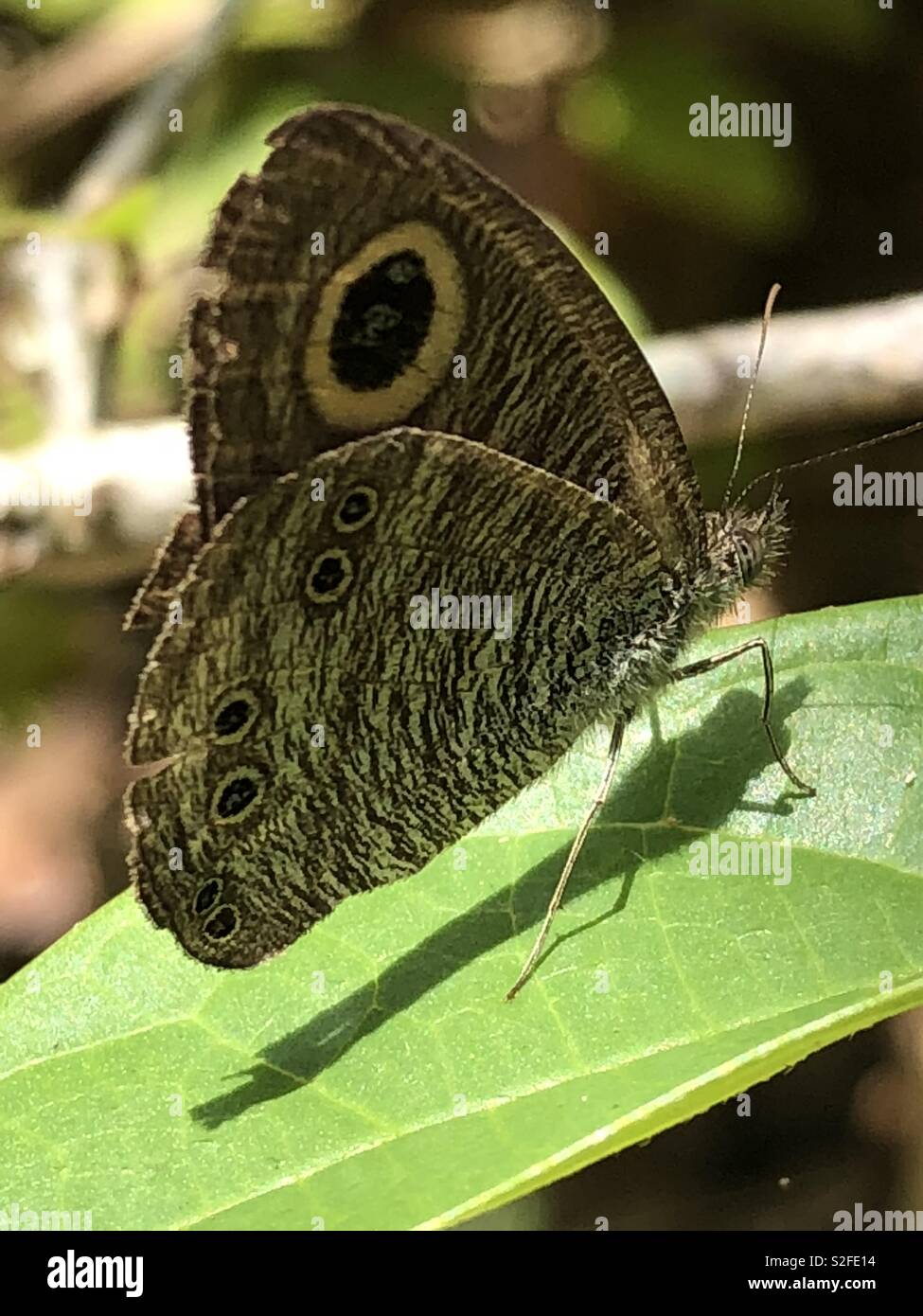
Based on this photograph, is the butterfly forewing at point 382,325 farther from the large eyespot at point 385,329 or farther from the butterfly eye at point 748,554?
the butterfly eye at point 748,554
